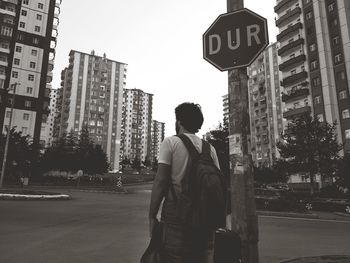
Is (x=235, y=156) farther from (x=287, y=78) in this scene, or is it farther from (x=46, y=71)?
(x=46, y=71)

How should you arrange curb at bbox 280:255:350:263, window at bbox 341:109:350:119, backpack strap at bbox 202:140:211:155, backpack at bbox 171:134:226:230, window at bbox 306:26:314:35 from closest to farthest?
backpack at bbox 171:134:226:230 < backpack strap at bbox 202:140:211:155 < curb at bbox 280:255:350:263 < window at bbox 341:109:350:119 < window at bbox 306:26:314:35

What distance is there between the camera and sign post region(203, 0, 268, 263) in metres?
3.13

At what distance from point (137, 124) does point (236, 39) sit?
165m

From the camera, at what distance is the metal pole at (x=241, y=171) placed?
3115 millimetres

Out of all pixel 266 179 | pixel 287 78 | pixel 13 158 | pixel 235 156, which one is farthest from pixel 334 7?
pixel 235 156

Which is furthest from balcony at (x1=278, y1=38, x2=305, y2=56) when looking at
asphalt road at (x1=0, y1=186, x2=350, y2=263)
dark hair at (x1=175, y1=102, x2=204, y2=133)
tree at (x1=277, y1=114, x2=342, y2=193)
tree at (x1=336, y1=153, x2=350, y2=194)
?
dark hair at (x1=175, y1=102, x2=204, y2=133)

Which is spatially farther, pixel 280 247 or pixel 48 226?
pixel 48 226

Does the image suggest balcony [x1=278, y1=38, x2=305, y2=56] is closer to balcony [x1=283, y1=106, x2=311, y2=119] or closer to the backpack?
balcony [x1=283, y1=106, x2=311, y2=119]

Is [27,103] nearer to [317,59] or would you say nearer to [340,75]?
[317,59]

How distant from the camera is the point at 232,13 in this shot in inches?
141

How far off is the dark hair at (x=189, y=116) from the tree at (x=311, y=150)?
3324 centimetres

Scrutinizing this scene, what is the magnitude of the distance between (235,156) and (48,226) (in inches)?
323

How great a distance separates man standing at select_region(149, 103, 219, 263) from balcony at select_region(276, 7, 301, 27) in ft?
197

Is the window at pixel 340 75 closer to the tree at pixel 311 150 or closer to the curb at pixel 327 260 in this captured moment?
the tree at pixel 311 150
